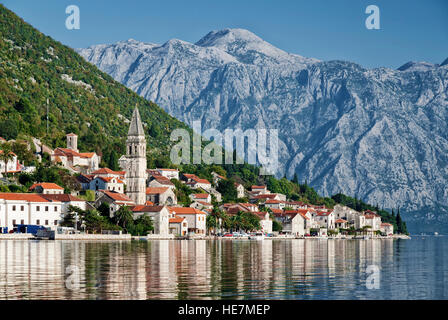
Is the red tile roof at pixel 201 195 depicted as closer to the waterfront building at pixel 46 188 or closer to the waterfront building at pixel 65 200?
the waterfront building at pixel 46 188

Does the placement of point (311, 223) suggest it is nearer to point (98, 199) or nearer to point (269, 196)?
point (269, 196)

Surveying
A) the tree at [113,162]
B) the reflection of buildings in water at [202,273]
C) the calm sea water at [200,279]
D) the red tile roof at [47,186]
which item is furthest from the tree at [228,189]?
the calm sea water at [200,279]

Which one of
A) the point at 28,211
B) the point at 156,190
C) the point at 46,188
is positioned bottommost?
the point at 28,211

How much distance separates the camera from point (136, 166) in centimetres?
12950

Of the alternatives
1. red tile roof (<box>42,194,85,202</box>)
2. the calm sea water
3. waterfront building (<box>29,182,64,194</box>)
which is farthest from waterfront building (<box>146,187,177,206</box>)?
the calm sea water

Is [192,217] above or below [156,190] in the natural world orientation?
below

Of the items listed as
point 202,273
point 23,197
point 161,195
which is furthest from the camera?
point 161,195

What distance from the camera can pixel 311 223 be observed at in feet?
587

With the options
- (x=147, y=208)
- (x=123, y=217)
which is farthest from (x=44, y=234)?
(x=147, y=208)

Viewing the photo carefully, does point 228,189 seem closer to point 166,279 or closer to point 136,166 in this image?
point 136,166

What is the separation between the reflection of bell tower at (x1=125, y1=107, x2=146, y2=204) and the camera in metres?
128

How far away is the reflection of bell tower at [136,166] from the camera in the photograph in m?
128
